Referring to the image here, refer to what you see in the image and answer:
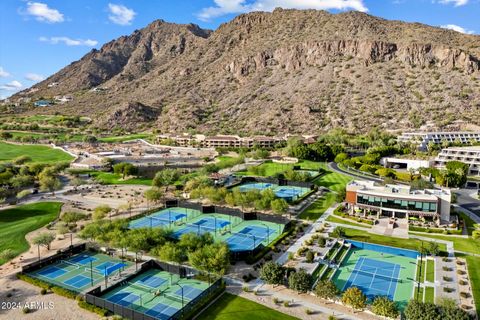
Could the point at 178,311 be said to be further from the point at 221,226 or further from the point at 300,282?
the point at 221,226

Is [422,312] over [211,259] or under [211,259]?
under

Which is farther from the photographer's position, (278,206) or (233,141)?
(233,141)

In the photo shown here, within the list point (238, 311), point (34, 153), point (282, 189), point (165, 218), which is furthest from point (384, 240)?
point (34, 153)

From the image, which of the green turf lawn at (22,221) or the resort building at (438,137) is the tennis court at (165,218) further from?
the resort building at (438,137)

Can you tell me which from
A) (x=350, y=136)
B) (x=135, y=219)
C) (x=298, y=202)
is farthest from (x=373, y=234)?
(x=350, y=136)

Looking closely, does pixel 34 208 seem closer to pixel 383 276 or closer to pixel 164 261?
pixel 164 261

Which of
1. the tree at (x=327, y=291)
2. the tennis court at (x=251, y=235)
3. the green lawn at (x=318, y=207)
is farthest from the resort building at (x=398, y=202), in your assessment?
the tree at (x=327, y=291)
